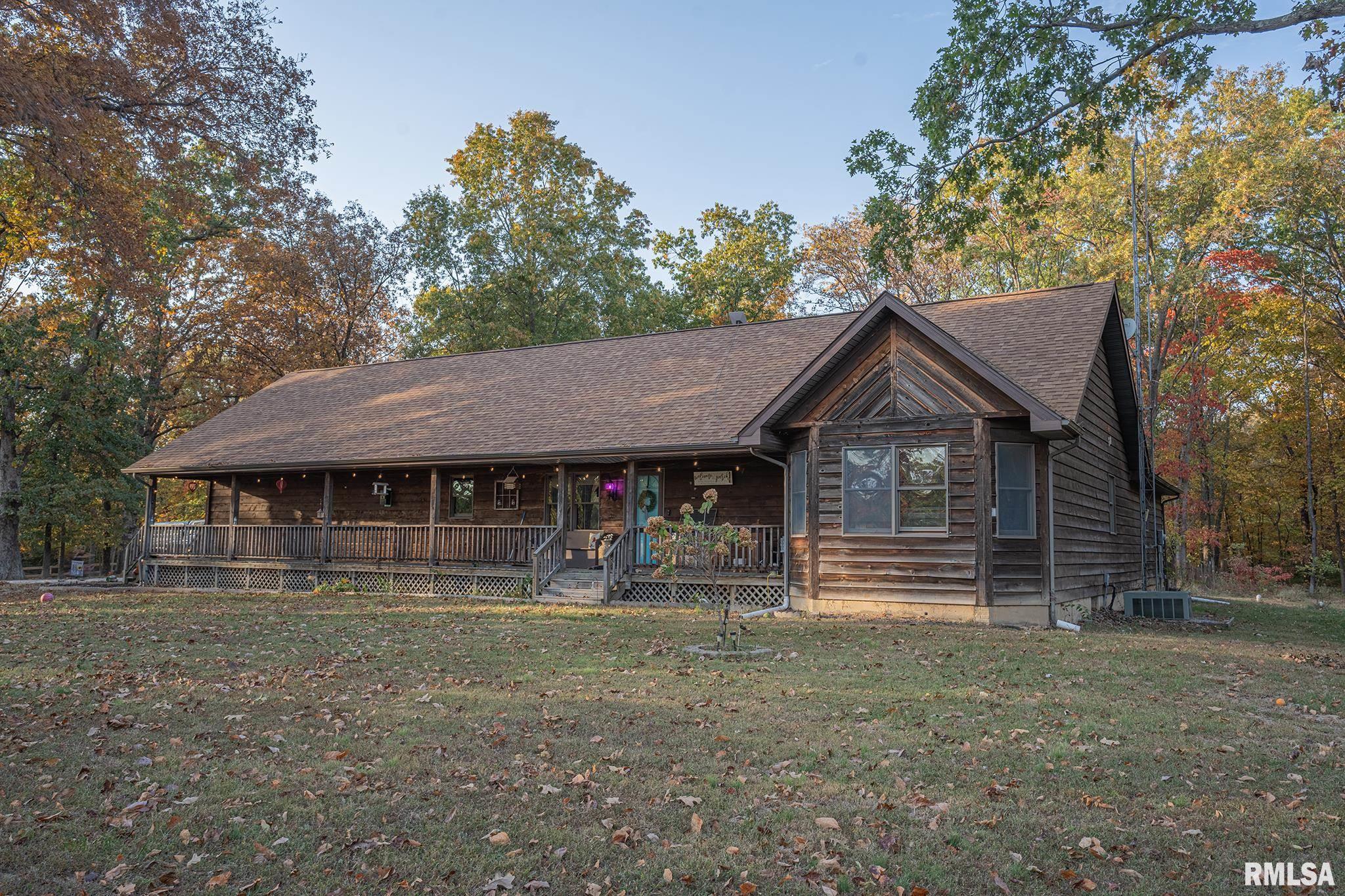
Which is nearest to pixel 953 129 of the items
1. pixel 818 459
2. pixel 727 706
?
pixel 818 459

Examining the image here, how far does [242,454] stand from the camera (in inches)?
928

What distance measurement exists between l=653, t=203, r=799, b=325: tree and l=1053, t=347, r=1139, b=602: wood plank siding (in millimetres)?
19478

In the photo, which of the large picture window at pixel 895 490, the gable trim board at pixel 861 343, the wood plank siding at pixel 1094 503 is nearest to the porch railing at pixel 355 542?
the gable trim board at pixel 861 343

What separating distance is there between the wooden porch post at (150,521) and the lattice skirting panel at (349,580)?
0.34 metres

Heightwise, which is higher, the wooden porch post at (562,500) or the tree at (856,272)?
the tree at (856,272)

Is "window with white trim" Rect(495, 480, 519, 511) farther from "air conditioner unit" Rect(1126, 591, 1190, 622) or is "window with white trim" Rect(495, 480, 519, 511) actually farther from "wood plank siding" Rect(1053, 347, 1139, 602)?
"air conditioner unit" Rect(1126, 591, 1190, 622)

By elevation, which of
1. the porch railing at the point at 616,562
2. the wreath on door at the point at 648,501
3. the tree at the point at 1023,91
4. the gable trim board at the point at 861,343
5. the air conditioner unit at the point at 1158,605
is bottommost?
the air conditioner unit at the point at 1158,605

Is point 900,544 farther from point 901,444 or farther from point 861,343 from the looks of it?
point 861,343

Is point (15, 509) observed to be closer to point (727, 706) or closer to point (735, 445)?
point (735, 445)

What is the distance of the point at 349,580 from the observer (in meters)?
22.0

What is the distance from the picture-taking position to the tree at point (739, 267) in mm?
39156

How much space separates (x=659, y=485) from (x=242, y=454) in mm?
11388

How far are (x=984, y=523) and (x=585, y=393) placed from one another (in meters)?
10.9

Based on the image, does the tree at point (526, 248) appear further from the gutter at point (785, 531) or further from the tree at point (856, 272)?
the gutter at point (785, 531)
